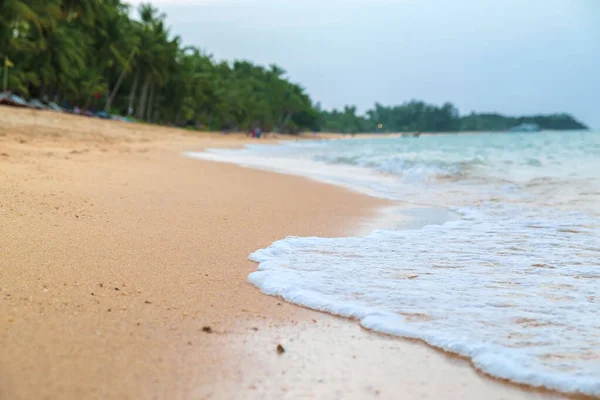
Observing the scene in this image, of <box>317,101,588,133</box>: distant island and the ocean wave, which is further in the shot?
<box>317,101,588,133</box>: distant island

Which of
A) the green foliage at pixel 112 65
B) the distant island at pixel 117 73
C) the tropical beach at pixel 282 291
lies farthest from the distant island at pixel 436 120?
the tropical beach at pixel 282 291

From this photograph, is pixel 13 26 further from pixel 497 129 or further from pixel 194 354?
pixel 497 129

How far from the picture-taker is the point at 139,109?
126 ft

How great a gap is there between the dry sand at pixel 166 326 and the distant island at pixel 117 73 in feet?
63.0

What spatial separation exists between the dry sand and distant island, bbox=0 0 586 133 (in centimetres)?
1919

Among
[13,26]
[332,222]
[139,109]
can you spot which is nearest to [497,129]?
[139,109]

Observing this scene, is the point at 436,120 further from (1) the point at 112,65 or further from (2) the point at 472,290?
(2) the point at 472,290

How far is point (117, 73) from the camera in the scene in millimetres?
37500

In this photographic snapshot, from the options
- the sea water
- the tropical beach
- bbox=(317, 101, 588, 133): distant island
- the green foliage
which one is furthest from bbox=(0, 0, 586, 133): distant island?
bbox=(317, 101, 588, 133): distant island

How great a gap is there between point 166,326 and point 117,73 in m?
39.3

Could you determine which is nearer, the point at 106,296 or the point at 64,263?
the point at 106,296

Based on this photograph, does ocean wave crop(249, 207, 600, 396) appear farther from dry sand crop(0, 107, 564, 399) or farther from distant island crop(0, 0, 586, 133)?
distant island crop(0, 0, 586, 133)

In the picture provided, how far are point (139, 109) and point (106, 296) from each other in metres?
38.8

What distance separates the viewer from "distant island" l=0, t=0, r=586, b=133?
25078 millimetres
